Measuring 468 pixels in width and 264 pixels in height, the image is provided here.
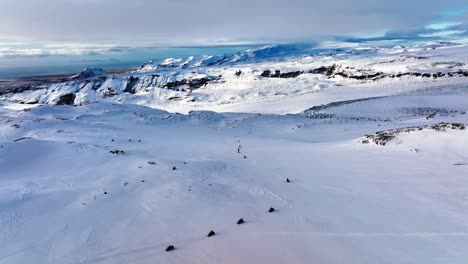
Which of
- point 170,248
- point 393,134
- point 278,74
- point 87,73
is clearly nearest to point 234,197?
point 170,248

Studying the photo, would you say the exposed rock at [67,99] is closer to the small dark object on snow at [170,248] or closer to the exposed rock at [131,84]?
the exposed rock at [131,84]

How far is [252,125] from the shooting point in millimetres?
32531

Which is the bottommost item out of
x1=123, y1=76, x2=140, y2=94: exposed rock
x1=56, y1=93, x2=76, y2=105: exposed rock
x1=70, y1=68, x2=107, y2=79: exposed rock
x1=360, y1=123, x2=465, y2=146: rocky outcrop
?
x1=56, y1=93, x2=76, y2=105: exposed rock

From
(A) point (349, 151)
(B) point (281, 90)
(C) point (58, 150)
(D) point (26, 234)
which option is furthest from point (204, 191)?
(B) point (281, 90)

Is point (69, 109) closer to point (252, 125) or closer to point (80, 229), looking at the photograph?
point (252, 125)

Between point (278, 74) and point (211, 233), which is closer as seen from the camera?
point (211, 233)

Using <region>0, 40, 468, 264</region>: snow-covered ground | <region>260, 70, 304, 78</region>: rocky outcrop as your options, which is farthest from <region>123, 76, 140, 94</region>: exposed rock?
<region>0, 40, 468, 264</region>: snow-covered ground

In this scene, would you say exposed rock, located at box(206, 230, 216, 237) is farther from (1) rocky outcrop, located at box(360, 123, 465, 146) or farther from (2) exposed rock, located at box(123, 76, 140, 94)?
(2) exposed rock, located at box(123, 76, 140, 94)

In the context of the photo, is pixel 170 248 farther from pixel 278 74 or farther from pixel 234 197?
pixel 278 74

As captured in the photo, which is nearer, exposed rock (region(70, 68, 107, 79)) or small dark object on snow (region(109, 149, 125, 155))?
small dark object on snow (region(109, 149, 125, 155))

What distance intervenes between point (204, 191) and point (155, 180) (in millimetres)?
2640

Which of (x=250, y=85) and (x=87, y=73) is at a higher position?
(x=87, y=73)

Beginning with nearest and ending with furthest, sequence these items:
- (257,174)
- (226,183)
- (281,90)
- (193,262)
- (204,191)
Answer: (193,262) < (204,191) < (226,183) < (257,174) < (281,90)

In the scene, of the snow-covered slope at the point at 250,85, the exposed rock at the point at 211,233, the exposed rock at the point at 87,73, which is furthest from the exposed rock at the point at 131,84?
the exposed rock at the point at 211,233
